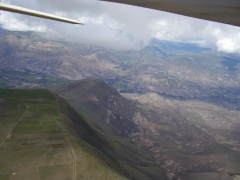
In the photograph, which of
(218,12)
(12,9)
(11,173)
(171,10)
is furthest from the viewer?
(11,173)

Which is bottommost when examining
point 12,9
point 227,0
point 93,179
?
point 93,179

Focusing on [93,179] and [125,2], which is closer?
[125,2]

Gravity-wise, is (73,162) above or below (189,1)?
below

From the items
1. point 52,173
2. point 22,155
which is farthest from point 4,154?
point 52,173

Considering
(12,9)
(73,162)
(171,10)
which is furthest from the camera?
(73,162)

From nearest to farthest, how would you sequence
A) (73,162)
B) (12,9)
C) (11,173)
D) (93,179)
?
1. (12,9)
2. (11,173)
3. (93,179)
4. (73,162)

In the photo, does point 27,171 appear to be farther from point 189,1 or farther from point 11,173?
point 189,1

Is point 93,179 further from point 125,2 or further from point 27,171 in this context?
point 125,2

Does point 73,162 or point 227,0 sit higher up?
point 227,0

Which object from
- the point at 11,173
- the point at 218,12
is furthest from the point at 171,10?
the point at 11,173
